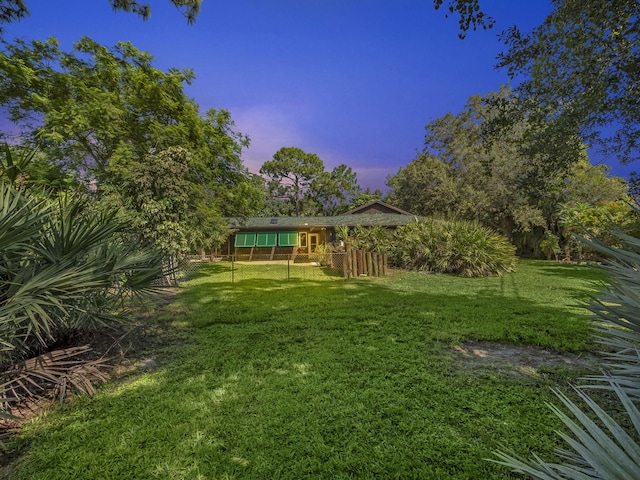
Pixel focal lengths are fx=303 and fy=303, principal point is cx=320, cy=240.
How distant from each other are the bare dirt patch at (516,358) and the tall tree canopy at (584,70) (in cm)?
378

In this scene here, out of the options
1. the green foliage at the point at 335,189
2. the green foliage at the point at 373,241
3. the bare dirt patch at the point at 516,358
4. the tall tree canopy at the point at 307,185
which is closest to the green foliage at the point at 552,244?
the green foliage at the point at 373,241

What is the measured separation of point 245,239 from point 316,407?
65.9 ft

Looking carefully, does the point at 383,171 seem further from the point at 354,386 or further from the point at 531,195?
the point at 354,386

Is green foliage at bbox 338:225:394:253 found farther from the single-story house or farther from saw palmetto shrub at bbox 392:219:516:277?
the single-story house

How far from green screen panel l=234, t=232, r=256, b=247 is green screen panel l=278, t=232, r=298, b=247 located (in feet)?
6.28

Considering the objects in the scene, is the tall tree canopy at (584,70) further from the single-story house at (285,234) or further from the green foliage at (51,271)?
the single-story house at (285,234)

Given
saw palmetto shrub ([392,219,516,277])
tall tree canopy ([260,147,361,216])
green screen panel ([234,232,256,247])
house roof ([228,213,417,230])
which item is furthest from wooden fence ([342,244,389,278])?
tall tree canopy ([260,147,361,216])

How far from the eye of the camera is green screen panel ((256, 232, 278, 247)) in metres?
22.1

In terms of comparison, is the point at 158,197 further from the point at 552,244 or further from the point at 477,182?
the point at 552,244

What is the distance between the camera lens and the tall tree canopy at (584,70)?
4574 millimetres

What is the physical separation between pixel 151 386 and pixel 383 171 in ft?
139

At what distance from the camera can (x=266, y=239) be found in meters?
22.3

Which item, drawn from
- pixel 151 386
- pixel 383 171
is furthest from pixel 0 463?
pixel 383 171

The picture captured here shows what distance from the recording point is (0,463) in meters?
2.39
